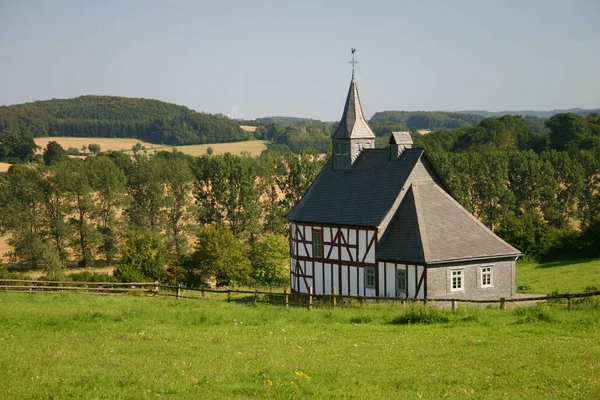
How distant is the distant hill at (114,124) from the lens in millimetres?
154625

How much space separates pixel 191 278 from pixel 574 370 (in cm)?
3533

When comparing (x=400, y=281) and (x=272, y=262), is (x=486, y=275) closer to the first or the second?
(x=400, y=281)

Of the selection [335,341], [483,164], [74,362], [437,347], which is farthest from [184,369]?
[483,164]

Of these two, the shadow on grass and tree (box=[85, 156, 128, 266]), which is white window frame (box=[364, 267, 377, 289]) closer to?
the shadow on grass

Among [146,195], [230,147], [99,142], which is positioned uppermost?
[99,142]

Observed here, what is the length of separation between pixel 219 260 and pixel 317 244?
30.7ft

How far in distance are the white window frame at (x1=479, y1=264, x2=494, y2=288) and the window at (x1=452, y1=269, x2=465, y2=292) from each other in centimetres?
110

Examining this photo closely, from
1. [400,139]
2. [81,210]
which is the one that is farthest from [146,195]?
[400,139]

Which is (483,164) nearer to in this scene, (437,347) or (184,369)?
(437,347)

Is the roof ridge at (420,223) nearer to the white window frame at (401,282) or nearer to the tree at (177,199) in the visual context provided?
the white window frame at (401,282)

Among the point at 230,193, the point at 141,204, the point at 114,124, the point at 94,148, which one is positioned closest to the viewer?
the point at 230,193

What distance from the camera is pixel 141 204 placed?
62.8 meters

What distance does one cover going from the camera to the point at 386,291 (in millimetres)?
37469

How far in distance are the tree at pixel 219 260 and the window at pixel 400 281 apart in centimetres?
1510
